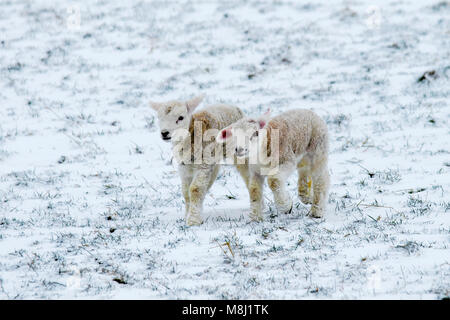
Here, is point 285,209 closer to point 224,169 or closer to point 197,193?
point 197,193

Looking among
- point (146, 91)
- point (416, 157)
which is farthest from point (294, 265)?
point (146, 91)

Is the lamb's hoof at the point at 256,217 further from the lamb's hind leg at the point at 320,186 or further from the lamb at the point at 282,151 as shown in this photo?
the lamb's hind leg at the point at 320,186

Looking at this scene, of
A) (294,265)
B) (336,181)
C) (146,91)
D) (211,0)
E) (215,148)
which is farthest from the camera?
(211,0)

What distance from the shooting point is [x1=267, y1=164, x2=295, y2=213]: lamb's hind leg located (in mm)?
6359

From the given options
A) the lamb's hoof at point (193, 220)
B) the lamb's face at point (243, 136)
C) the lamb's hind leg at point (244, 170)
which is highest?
the lamb's face at point (243, 136)

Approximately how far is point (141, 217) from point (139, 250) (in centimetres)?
135

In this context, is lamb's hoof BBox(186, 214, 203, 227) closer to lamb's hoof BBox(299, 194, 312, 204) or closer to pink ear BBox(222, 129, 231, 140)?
pink ear BBox(222, 129, 231, 140)

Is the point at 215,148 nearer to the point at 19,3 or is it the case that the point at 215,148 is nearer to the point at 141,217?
the point at 141,217

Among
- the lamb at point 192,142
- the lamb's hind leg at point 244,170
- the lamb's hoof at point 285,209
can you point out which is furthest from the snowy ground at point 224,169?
the lamb's hind leg at point 244,170

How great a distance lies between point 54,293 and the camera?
15.3 feet

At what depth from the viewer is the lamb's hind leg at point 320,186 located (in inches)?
266

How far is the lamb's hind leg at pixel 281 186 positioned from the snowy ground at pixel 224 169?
257 mm

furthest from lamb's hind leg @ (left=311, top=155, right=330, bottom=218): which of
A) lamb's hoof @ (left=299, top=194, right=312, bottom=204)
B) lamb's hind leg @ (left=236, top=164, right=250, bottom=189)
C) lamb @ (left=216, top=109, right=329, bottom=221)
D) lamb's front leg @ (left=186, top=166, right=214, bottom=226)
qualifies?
lamb's front leg @ (left=186, top=166, right=214, bottom=226)

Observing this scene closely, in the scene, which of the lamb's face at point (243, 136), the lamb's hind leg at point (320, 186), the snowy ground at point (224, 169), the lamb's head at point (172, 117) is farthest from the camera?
the lamb's hind leg at point (320, 186)
